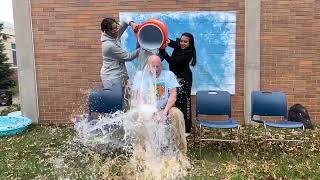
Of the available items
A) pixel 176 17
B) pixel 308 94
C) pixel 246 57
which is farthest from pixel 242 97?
pixel 176 17

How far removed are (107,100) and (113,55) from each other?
725 mm

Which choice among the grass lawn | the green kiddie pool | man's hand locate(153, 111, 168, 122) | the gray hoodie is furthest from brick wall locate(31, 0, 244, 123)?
man's hand locate(153, 111, 168, 122)

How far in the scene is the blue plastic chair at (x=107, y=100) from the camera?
620 cm

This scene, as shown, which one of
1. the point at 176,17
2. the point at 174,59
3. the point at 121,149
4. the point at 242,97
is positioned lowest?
the point at 121,149

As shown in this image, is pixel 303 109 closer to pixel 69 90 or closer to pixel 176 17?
pixel 176 17

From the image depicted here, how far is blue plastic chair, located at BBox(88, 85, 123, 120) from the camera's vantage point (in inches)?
244

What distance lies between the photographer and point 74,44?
25.6 feet

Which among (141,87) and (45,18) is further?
(45,18)

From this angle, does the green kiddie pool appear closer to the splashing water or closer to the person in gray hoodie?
the splashing water

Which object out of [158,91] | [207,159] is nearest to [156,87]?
[158,91]

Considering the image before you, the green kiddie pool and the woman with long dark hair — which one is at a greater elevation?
the woman with long dark hair

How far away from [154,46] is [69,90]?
2892 mm

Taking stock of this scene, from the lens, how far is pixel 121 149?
19.1ft

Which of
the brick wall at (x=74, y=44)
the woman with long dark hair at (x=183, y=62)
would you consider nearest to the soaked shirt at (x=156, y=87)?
the woman with long dark hair at (x=183, y=62)
